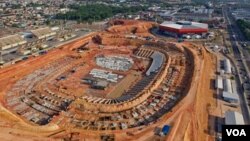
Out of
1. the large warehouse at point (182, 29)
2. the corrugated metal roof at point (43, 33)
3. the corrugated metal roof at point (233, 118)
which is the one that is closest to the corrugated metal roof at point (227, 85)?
the corrugated metal roof at point (233, 118)

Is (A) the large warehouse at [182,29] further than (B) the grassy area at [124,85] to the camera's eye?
Yes

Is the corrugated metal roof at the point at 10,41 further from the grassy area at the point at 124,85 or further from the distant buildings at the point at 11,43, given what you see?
the grassy area at the point at 124,85

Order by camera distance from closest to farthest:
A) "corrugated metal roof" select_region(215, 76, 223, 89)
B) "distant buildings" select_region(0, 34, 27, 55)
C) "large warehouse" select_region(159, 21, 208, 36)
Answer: "corrugated metal roof" select_region(215, 76, 223, 89)
"distant buildings" select_region(0, 34, 27, 55)
"large warehouse" select_region(159, 21, 208, 36)

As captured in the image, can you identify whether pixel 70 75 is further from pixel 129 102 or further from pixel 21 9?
pixel 21 9

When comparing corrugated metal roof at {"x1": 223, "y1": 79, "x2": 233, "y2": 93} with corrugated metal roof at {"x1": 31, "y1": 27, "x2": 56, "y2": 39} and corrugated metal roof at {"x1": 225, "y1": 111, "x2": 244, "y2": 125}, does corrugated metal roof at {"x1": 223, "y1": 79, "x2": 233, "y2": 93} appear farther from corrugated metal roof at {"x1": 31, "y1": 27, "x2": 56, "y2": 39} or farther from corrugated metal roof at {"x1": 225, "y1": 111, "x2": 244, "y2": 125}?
corrugated metal roof at {"x1": 31, "y1": 27, "x2": 56, "y2": 39}

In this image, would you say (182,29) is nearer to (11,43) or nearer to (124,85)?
(124,85)

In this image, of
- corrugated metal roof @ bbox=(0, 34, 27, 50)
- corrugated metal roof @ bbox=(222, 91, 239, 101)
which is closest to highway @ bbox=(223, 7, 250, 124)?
corrugated metal roof @ bbox=(222, 91, 239, 101)
